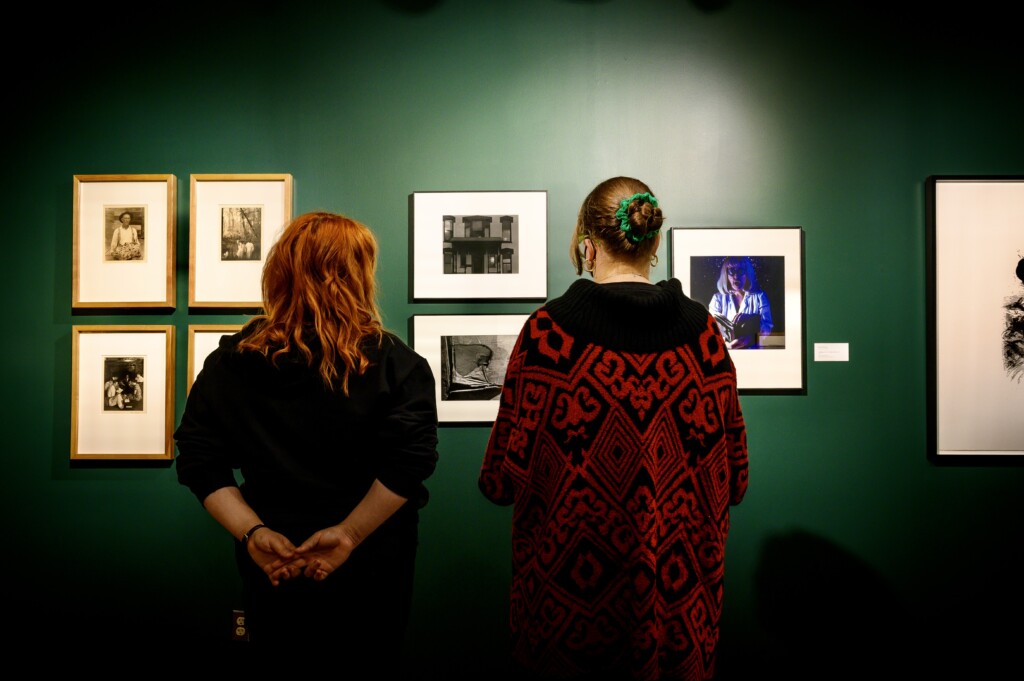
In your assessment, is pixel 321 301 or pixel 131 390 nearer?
pixel 321 301

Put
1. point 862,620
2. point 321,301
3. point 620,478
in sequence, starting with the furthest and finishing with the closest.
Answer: point 862,620
point 321,301
point 620,478

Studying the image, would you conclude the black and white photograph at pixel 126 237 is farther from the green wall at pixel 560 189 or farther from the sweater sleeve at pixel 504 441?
the sweater sleeve at pixel 504 441

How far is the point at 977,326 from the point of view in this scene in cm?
209

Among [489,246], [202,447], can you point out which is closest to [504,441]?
[202,447]

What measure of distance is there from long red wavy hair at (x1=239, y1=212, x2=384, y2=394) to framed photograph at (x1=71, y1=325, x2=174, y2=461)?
3.82ft

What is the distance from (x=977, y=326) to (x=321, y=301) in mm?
2400

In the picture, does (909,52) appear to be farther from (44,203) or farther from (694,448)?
(44,203)

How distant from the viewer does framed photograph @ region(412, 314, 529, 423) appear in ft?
6.80

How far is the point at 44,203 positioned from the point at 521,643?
246 cm

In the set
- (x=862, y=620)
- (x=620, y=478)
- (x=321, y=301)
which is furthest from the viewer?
(x=862, y=620)

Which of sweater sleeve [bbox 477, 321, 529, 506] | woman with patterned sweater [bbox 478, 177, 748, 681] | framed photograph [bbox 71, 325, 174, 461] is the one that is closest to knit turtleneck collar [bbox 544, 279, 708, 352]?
woman with patterned sweater [bbox 478, 177, 748, 681]

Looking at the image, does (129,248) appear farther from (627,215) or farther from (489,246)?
(627,215)

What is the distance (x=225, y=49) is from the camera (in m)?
2.16

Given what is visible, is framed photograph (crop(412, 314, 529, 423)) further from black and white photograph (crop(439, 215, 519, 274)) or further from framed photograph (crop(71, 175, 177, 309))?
framed photograph (crop(71, 175, 177, 309))
